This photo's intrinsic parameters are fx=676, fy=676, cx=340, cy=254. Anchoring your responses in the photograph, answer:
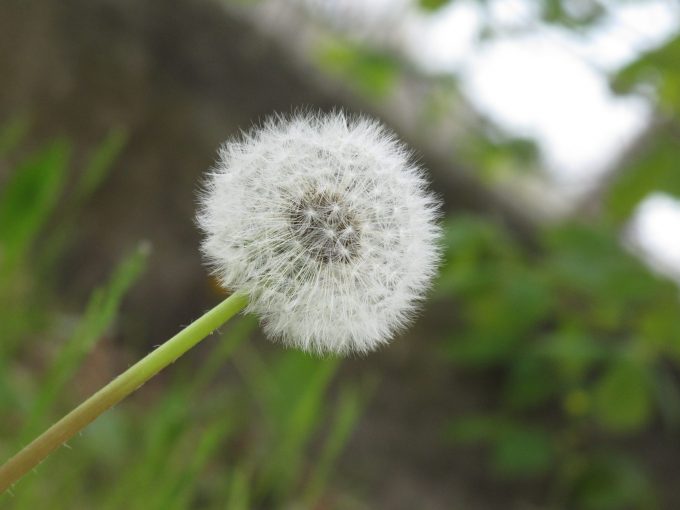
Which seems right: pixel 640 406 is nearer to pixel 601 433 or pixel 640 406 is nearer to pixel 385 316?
pixel 601 433

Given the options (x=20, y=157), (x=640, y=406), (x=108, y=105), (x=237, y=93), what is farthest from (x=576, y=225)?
(x=20, y=157)

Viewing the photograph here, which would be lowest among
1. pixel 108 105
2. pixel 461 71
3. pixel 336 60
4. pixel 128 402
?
pixel 128 402

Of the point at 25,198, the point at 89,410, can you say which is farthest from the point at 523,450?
the point at 89,410

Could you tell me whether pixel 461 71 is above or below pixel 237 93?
above

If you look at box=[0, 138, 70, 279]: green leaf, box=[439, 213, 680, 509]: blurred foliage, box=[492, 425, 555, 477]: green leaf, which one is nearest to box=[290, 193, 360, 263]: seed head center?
box=[0, 138, 70, 279]: green leaf

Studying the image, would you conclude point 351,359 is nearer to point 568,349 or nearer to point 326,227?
point 568,349

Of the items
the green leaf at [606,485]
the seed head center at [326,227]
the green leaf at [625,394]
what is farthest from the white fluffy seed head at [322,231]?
the green leaf at [606,485]

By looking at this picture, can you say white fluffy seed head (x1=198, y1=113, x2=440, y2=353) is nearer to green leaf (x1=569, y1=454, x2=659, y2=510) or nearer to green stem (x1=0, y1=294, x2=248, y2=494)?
green stem (x1=0, y1=294, x2=248, y2=494)
